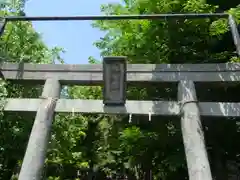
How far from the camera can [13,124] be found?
7.60 meters

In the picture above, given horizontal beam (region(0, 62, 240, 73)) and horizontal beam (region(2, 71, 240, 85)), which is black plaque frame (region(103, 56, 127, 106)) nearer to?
horizontal beam (region(2, 71, 240, 85))

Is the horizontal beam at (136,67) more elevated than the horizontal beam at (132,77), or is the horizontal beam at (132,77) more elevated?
the horizontal beam at (136,67)

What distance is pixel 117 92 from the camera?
20.9ft

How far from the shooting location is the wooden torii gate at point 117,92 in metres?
5.72

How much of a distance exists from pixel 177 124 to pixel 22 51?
16.0ft

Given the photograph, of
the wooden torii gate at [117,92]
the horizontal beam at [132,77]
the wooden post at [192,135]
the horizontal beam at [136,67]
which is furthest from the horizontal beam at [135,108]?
the horizontal beam at [136,67]

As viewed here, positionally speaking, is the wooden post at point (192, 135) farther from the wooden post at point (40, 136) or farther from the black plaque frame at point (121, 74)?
the wooden post at point (40, 136)

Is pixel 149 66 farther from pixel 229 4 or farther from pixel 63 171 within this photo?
pixel 63 171

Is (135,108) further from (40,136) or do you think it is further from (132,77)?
(40,136)

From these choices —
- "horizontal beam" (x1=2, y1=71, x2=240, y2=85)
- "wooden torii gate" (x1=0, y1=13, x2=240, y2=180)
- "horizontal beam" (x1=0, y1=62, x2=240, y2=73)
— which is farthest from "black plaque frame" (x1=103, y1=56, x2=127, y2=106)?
"horizontal beam" (x1=0, y1=62, x2=240, y2=73)

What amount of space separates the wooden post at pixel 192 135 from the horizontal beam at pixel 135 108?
246 millimetres

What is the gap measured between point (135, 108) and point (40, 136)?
6.71 ft

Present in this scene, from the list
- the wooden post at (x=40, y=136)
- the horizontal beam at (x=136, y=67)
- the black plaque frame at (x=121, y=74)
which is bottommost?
the wooden post at (x=40, y=136)

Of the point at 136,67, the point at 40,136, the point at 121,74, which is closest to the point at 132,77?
the point at 136,67
